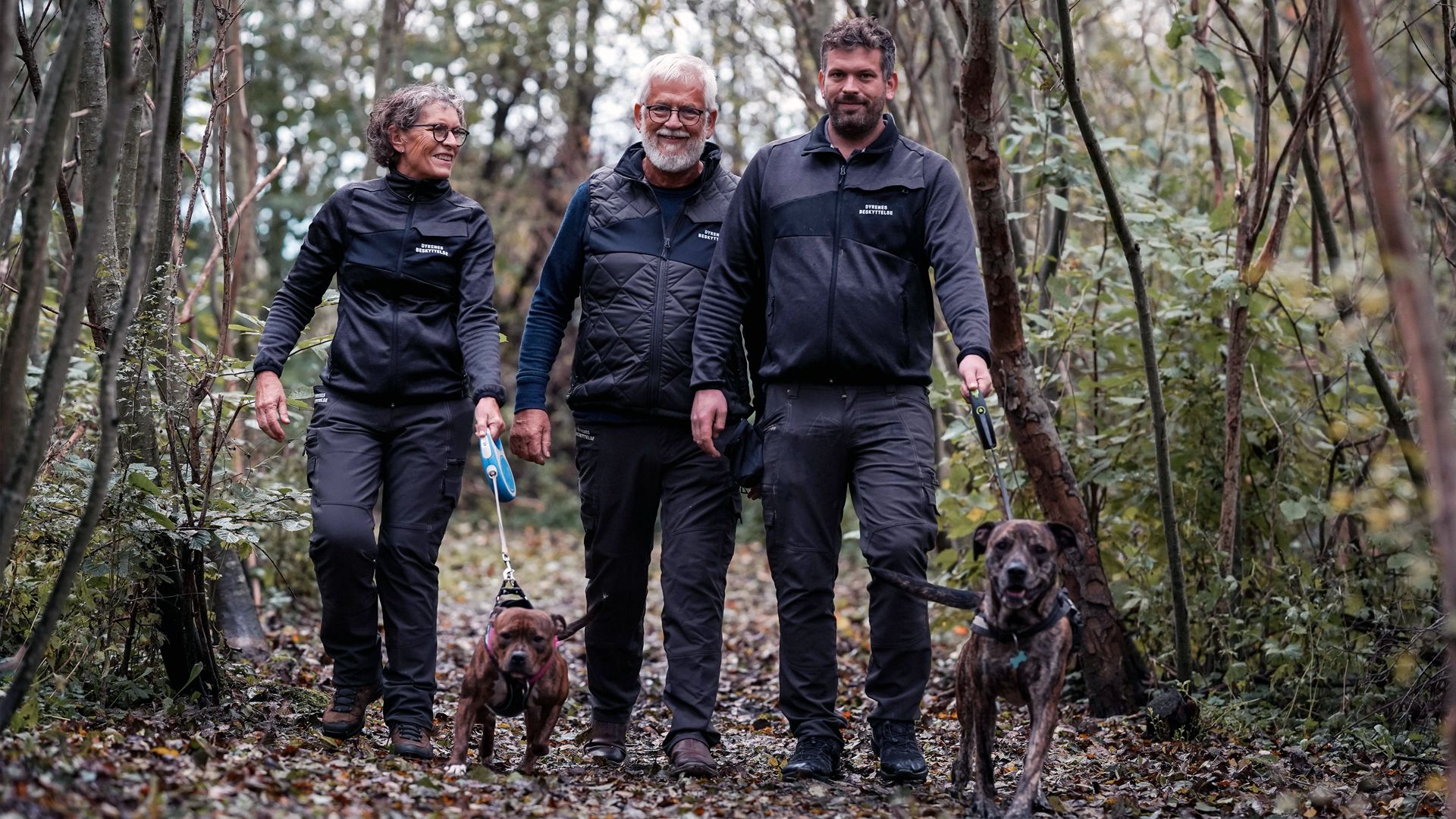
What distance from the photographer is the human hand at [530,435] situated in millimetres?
5566

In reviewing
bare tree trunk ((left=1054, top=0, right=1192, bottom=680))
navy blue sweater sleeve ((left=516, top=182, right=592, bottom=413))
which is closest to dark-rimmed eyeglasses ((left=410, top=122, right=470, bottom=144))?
navy blue sweater sleeve ((left=516, top=182, right=592, bottom=413))

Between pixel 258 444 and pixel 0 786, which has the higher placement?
pixel 258 444

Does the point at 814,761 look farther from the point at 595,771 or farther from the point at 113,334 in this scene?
the point at 113,334

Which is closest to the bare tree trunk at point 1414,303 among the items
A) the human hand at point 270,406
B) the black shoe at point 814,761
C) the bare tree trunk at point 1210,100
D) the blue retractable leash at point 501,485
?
the black shoe at point 814,761

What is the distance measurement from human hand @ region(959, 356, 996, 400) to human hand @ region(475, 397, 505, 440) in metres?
1.75

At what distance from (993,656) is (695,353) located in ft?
5.25

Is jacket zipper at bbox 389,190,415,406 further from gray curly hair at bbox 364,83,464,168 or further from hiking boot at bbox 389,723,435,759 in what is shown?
hiking boot at bbox 389,723,435,759

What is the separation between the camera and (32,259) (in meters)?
3.84

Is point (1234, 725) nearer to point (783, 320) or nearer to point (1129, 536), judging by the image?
point (1129, 536)

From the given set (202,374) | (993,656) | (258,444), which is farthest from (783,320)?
(258,444)

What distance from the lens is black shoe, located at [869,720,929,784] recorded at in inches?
196

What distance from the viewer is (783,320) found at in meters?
5.17

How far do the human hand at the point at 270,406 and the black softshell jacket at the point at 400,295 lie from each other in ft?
0.21

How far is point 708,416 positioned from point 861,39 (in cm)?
153
